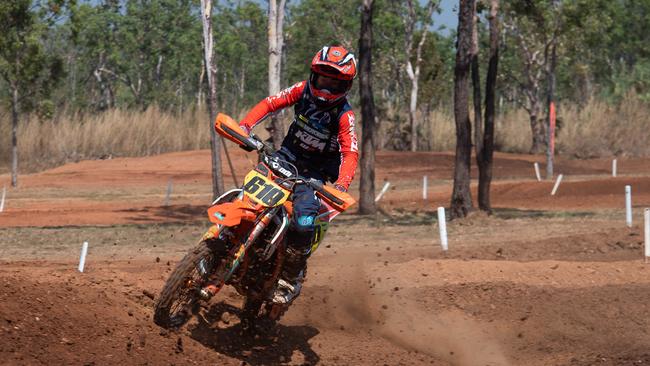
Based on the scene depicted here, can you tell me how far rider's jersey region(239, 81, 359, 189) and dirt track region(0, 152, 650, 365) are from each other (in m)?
1.97

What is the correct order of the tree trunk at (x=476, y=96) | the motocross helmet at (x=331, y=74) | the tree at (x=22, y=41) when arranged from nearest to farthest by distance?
the motocross helmet at (x=331, y=74) < the tree trunk at (x=476, y=96) < the tree at (x=22, y=41)

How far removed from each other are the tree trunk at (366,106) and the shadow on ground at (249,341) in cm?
1631

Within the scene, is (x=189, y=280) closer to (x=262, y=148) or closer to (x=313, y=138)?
(x=262, y=148)

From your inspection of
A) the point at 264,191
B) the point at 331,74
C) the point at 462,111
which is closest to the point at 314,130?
the point at 331,74

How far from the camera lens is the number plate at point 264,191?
878cm

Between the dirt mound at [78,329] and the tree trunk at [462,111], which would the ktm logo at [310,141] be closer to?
the dirt mound at [78,329]

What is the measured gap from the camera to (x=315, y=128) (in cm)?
991

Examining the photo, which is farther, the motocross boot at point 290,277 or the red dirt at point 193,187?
the red dirt at point 193,187

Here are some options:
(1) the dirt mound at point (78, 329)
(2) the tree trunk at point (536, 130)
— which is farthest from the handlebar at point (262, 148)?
(2) the tree trunk at point (536, 130)

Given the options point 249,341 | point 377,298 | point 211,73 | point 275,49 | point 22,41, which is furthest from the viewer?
point 22,41

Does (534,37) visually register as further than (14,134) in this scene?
Yes

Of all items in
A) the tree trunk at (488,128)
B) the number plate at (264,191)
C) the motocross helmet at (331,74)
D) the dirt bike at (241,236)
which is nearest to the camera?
the dirt bike at (241,236)

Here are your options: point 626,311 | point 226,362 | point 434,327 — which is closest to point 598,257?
point 626,311

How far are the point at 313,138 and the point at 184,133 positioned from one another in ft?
148
